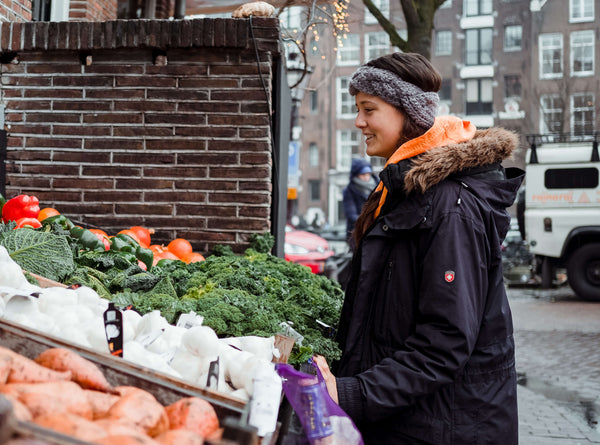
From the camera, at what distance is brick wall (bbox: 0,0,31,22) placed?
489cm

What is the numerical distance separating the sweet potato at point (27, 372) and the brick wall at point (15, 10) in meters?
4.29

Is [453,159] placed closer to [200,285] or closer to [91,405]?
[91,405]

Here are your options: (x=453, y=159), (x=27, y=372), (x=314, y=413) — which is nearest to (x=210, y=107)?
(x=453, y=159)

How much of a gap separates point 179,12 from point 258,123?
5386 mm

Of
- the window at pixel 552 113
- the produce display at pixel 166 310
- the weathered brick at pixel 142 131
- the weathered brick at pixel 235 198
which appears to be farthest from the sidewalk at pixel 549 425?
the window at pixel 552 113

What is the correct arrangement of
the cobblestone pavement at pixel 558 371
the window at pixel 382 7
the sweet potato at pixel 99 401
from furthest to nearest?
the window at pixel 382 7
the cobblestone pavement at pixel 558 371
the sweet potato at pixel 99 401

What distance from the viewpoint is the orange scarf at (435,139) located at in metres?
2.21

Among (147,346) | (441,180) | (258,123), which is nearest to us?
(147,346)

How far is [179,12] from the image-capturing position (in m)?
9.36

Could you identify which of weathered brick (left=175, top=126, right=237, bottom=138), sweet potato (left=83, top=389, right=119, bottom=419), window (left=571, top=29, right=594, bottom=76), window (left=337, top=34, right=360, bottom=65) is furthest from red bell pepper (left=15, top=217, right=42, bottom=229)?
window (left=337, top=34, right=360, bottom=65)

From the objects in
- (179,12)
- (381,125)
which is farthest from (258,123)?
(179,12)

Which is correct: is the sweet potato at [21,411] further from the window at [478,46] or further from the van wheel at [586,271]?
the window at [478,46]

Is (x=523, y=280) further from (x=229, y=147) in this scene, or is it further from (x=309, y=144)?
(x=309, y=144)

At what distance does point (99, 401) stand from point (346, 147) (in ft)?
137
